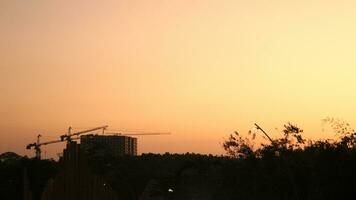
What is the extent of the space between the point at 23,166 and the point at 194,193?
1850 cm

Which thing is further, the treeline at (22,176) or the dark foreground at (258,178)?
the treeline at (22,176)

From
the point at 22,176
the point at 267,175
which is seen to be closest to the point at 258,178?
the point at 267,175

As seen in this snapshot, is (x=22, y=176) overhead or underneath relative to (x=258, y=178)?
overhead

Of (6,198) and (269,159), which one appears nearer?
(269,159)

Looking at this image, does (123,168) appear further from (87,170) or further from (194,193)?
(87,170)

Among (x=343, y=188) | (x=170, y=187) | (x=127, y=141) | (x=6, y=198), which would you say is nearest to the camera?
(x=343, y=188)

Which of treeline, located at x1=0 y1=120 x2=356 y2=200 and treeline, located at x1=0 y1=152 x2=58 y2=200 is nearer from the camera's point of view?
treeline, located at x1=0 y1=120 x2=356 y2=200

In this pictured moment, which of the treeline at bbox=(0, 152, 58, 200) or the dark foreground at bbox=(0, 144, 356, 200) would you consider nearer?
the dark foreground at bbox=(0, 144, 356, 200)

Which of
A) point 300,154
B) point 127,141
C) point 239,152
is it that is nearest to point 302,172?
point 300,154

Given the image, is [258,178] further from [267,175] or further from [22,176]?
[22,176]

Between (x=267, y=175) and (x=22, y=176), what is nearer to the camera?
(x=267, y=175)

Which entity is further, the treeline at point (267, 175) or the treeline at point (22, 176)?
the treeline at point (22, 176)

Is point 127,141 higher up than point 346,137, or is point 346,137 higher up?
Answer: point 127,141

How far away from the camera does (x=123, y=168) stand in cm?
10256
